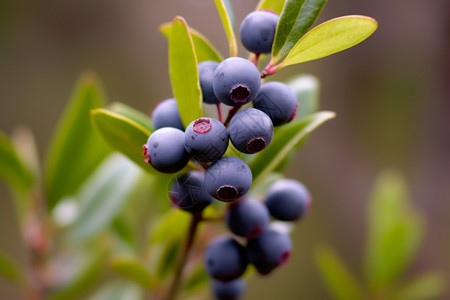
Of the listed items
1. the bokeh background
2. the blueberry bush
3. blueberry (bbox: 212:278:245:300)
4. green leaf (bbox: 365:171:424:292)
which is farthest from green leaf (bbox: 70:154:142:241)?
the bokeh background

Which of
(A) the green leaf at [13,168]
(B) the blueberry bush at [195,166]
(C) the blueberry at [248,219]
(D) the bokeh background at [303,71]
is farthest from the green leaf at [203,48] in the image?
(D) the bokeh background at [303,71]

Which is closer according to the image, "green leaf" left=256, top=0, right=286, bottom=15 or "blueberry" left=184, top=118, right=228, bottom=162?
"blueberry" left=184, top=118, right=228, bottom=162

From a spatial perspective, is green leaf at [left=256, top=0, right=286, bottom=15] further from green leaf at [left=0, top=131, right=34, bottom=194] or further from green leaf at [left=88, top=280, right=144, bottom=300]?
green leaf at [left=88, top=280, right=144, bottom=300]

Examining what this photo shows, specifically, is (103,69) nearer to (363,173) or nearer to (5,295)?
(5,295)

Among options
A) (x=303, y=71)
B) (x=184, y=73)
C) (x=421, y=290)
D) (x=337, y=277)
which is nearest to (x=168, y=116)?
(x=184, y=73)

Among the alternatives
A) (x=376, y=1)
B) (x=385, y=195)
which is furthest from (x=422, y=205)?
(x=376, y=1)
